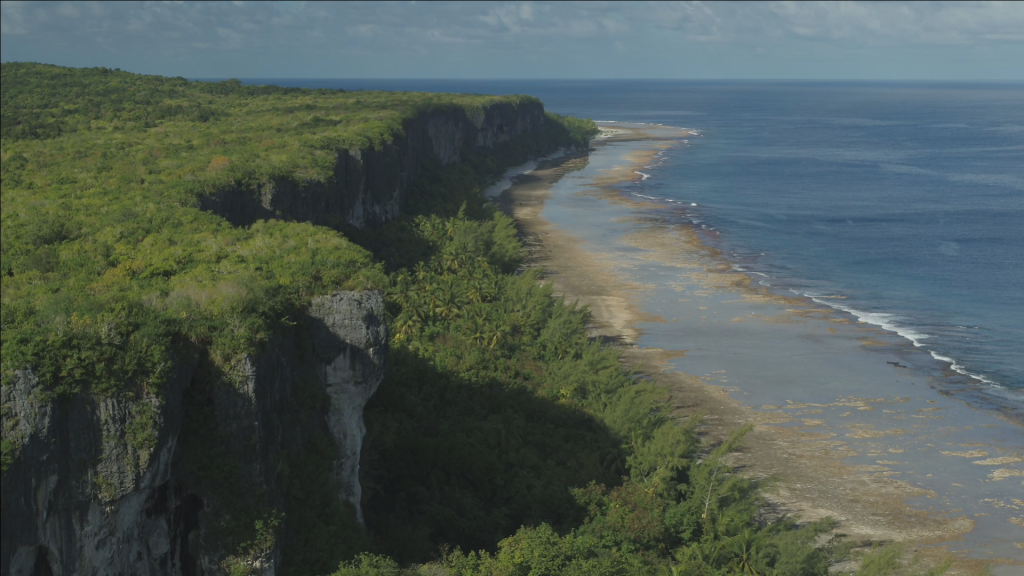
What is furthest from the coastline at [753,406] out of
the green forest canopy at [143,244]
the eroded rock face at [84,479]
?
the eroded rock face at [84,479]

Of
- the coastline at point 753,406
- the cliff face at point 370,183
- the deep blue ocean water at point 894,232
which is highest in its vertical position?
the cliff face at point 370,183

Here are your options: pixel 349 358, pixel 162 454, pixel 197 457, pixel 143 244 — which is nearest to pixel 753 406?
pixel 349 358

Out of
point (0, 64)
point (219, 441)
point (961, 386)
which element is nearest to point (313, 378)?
point (219, 441)

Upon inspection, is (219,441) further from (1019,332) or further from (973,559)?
(1019,332)

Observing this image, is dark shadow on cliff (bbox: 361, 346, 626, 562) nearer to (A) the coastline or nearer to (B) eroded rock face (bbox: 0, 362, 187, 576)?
(A) the coastline

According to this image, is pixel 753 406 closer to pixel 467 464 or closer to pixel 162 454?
pixel 467 464

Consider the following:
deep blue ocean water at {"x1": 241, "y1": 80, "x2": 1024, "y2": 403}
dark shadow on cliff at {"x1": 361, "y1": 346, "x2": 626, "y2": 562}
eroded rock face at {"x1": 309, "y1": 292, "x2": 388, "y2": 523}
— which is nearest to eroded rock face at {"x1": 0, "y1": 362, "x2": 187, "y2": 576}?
eroded rock face at {"x1": 309, "y1": 292, "x2": 388, "y2": 523}

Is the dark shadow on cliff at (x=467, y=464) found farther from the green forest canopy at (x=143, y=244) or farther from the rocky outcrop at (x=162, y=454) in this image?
the green forest canopy at (x=143, y=244)

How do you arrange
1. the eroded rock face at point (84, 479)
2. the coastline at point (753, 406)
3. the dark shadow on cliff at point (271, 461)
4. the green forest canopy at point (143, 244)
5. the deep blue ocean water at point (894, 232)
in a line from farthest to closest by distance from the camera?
the deep blue ocean water at point (894, 232), the coastline at point (753, 406), the dark shadow on cliff at point (271, 461), the green forest canopy at point (143, 244), the eroded rock face at point (84, 479)
